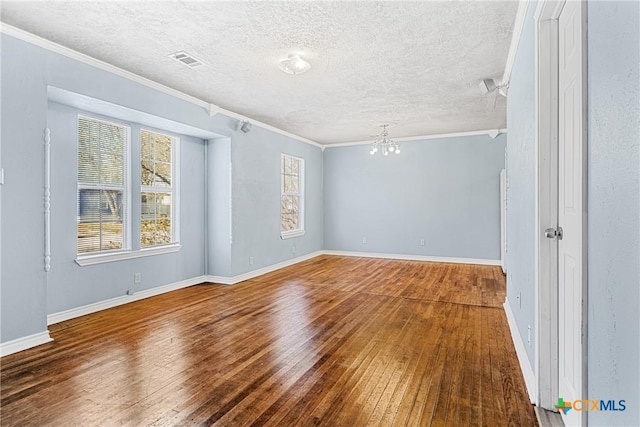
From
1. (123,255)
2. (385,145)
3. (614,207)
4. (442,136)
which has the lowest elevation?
(123,255)

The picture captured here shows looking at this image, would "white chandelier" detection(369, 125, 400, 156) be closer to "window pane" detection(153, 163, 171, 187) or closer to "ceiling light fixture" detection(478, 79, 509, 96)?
"ceiling light fixture" detection(478, 79, 509, 96)

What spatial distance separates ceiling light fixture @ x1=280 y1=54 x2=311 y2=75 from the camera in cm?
324

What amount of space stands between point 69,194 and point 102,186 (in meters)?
0.41

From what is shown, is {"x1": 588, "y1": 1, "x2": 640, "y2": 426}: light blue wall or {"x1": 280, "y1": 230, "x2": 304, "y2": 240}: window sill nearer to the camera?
{"x1": 588, "y1": 1, "x2": 640, "y2": 426}: light blue wall

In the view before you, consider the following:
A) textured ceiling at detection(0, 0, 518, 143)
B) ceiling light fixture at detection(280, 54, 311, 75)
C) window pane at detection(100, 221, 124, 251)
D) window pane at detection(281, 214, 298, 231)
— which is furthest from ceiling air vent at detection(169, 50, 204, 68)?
window pane at detection(281, 214, 298, 231)

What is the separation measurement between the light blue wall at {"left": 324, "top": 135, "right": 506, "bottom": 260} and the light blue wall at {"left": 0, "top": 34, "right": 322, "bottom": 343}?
2.57 meters

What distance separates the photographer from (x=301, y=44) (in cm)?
303

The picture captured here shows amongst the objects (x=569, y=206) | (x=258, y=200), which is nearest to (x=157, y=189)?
(x=258, y=200)

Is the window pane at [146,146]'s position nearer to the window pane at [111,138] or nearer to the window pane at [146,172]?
the window pane at [146,172]

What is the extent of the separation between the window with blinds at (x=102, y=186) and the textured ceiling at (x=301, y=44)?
35.6 inches

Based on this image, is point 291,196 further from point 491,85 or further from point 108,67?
point 491,85

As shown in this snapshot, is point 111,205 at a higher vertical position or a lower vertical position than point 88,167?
lower

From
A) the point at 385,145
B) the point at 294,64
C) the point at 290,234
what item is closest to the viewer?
the point at 294,64

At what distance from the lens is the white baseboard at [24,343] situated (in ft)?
8.96
